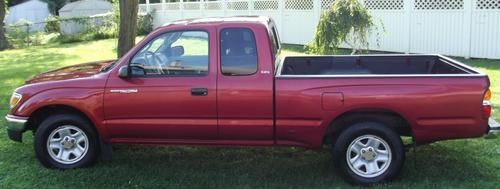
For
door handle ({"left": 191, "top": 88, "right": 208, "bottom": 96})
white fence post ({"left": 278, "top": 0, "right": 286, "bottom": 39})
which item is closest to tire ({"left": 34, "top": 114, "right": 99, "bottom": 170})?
door handle ({"left": 191, "top": 88, "right": 208, "bottom": 96})

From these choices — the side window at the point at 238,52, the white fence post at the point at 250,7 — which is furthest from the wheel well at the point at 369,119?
the white fence post at the point at 250,7

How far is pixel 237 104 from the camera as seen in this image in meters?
5.45

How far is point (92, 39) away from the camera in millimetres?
27234

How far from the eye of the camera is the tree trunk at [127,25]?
1063 cm

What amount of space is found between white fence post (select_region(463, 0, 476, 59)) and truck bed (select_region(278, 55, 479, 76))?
8.01 m

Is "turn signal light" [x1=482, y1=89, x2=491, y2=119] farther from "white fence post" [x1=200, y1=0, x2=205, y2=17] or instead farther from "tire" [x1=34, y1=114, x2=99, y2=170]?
"white fence post" [x1=200, y1=0, x2=205, y2=17]

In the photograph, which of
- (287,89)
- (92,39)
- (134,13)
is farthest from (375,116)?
(92,39)

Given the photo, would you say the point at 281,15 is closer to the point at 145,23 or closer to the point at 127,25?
the point at 127,25

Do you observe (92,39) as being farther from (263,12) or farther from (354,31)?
(354,31)

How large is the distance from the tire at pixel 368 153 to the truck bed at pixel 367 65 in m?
1.19

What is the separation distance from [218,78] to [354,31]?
25.3 feet

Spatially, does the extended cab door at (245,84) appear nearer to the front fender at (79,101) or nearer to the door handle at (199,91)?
A: the door handle at (199,91)

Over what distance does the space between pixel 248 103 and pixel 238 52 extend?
20.3 inches

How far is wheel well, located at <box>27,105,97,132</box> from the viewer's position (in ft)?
19.4
